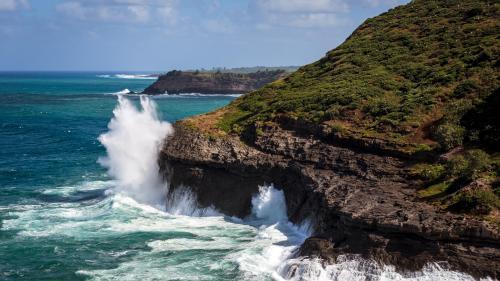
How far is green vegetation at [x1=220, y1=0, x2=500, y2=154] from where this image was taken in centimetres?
3534

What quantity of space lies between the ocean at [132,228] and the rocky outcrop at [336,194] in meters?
0.77

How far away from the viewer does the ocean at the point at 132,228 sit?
89.4 feet

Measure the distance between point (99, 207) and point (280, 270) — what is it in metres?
17.3

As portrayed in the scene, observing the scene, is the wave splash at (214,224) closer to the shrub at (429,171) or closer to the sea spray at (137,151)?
the sea spray at (137,151)

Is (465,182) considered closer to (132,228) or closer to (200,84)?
(132,228)

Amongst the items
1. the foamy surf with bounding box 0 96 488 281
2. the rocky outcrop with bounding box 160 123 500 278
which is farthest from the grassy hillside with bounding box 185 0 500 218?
the foamy surf with bounding box 0 96 488 281

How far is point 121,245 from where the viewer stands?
31.6 m

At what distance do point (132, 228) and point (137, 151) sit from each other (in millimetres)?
10188

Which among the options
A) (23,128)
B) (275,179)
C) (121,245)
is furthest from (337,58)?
(23,128)

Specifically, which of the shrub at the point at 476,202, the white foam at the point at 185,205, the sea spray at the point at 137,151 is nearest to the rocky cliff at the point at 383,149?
the shrub at the point at 476,202

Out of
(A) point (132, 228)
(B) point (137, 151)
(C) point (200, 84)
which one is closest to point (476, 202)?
(A) point (132, 228)

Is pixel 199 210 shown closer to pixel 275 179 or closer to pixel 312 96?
pixel 275 179

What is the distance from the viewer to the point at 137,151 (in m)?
43.8

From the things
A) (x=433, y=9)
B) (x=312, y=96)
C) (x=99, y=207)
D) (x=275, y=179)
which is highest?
(x=433, y=9)
